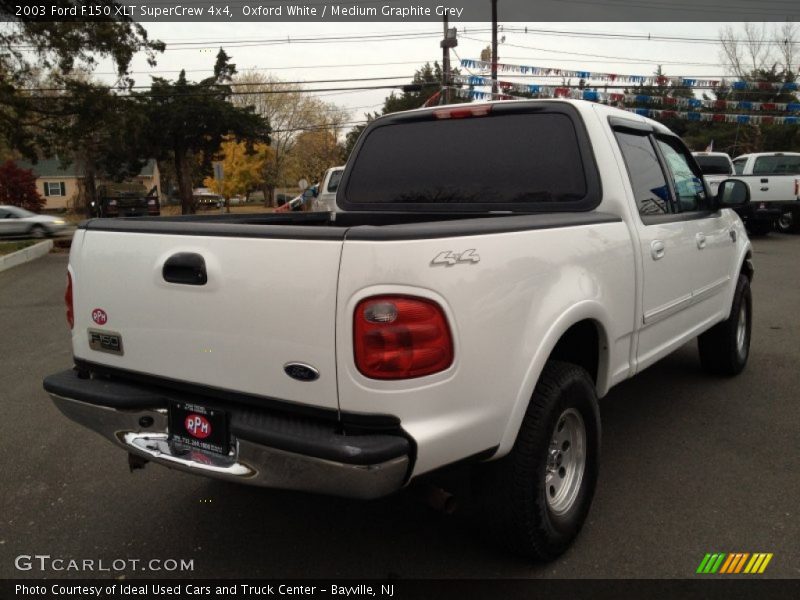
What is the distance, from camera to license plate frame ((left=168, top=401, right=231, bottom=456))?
7.64ft

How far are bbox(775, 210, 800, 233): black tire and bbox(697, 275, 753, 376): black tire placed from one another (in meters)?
13.6

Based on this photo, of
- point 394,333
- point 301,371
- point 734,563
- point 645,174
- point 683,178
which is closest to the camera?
point 394,333

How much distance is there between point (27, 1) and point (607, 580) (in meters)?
Result: 20.2

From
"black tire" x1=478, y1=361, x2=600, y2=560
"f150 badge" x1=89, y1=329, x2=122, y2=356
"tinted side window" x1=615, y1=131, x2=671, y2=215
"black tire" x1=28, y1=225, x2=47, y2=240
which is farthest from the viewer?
"black tire" x1=28, y1=225, x2=47, y2=240

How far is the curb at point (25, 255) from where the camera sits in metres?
13.9

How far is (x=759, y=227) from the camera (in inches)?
680

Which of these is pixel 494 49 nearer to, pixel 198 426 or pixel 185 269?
pixel 185 269

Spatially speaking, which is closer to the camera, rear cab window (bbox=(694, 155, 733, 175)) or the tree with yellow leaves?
rear cab window (bbox=(694, 155, 733, 175))

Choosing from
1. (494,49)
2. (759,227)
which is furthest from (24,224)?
(759,227)

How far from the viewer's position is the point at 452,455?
2205mm

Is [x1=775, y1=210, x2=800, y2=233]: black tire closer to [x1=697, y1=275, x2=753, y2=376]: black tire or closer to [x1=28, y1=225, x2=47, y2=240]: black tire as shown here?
[x1=697, y1=275, x2=753, y2=376]: black tire

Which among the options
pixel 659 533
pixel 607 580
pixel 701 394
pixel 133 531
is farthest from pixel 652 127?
pixel 133 531

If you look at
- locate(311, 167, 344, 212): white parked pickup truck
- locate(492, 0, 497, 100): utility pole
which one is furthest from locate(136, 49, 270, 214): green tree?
locate(311, 167, 344, 212): white parked pickup truck

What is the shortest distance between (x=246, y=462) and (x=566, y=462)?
1.39 metres
